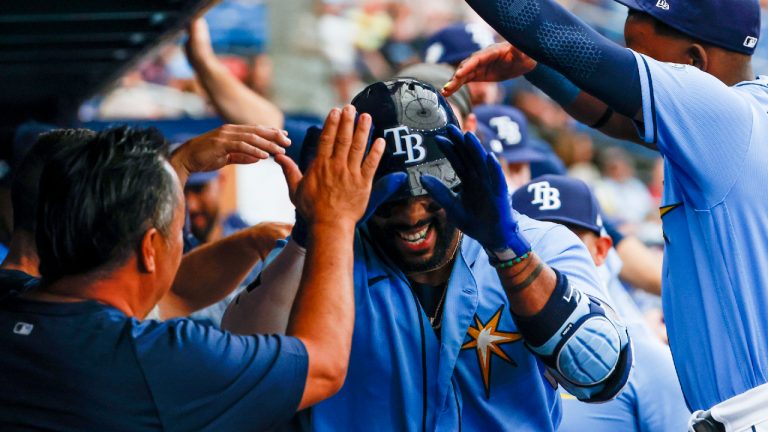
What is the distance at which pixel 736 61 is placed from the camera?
3.25m

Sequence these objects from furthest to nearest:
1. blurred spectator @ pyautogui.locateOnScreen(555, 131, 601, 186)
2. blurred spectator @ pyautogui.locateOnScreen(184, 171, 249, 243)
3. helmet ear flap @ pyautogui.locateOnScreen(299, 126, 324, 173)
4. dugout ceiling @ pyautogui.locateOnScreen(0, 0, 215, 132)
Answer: blurred spectator @ pyautogui.locateOnScreen(555, 131, 601, 186)
blurred spectator @ pyautogui.locateOnScreen(184, 171, 249, 243)
dugout ceiling @ pyautogui.locateOnScreen(0, 0, 215, 132)
helmet ear flap @ pyautogui.locateOnScreen(299, 126, 324, 173)

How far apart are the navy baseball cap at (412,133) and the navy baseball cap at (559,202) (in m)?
1.74

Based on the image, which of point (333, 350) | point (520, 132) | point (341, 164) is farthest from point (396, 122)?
point (520, 132)

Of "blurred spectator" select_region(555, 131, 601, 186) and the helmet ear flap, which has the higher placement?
the helmet ear flap

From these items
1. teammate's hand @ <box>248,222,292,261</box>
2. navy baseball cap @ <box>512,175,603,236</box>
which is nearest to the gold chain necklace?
teammate's hand @ <box>248,222,292,261</box>

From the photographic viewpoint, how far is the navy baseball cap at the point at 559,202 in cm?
484

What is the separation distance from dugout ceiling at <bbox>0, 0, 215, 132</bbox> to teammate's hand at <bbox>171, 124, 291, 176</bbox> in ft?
5.93

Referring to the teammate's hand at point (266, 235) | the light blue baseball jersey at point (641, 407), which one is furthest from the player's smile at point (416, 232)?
the light blue baseball jersey at point (641, 407)

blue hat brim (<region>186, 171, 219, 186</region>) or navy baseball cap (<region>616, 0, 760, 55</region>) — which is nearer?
navy baseball cap (<region>616, 0, 760, 55</region>)

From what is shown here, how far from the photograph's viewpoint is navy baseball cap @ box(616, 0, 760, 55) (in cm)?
314

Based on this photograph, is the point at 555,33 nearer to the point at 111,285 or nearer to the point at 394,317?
the point at 394,317

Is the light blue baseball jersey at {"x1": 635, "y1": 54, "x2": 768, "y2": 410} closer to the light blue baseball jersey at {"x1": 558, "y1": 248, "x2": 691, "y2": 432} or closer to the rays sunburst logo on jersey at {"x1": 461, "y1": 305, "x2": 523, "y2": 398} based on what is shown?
the rays sunburst logo on jersey at {"x1": 461, "y1": 305, "x2": 523, "y2": 398}

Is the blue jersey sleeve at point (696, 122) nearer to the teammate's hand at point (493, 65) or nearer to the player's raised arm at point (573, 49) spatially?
the player's raised arm at point (573, 49)

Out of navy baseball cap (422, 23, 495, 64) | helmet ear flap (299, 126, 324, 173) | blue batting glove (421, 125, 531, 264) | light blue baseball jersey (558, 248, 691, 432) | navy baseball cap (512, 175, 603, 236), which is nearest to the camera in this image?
blue batting glove (421, 125, 531, 264)
